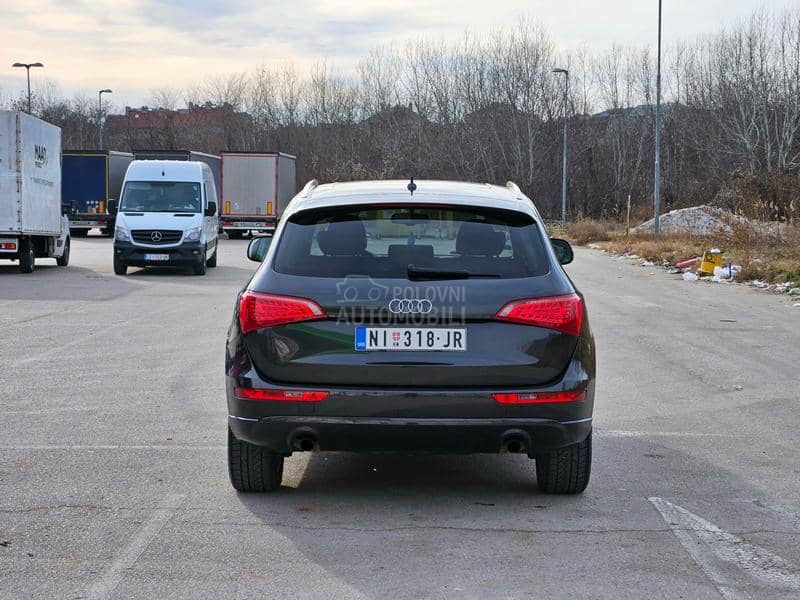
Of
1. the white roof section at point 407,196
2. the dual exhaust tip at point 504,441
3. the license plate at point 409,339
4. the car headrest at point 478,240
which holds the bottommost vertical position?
the dual exhaust tip at point 504,441

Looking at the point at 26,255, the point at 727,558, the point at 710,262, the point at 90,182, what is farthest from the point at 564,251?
the point at 90,182

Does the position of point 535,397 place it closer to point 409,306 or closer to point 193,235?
point 409,306

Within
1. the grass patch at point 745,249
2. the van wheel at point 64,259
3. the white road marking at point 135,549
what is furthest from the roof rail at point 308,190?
the van wheel at point 64,259

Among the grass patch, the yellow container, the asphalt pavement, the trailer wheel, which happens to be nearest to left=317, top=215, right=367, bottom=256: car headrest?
the asphalt pavement

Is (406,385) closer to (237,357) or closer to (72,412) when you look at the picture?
(237,357)

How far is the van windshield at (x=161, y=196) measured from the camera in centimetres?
2473

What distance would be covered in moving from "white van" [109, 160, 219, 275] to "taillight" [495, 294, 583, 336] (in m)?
19.2

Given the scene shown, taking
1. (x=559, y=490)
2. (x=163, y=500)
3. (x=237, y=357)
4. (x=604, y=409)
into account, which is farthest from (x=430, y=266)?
(x=604, y=409)

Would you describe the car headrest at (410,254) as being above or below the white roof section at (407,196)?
below

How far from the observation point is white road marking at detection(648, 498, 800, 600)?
173 inches

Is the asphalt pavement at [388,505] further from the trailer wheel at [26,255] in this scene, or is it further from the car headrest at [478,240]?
the trailer wheel at [26,255]

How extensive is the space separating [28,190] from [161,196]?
299 centimetres

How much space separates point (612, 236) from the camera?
4394 cm

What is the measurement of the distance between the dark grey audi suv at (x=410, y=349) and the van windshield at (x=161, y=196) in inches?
781
